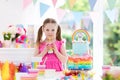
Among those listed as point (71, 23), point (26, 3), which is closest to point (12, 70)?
point (26, 3)

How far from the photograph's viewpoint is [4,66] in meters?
1.86

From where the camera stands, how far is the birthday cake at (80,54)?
182 cm

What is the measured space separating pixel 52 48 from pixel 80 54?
20.1 inches

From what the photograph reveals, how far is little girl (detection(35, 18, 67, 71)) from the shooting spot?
2.39 meters

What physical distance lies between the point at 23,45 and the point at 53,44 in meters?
0.30

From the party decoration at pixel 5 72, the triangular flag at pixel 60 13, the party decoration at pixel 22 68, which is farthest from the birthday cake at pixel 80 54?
the triangular flag at pixel 60 13

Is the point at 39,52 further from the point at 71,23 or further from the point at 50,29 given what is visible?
the point at 71,23

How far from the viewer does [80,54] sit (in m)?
1.93

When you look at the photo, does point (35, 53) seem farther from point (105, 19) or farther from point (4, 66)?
point (105, 19)

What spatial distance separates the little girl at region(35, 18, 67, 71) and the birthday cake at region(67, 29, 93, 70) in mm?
450

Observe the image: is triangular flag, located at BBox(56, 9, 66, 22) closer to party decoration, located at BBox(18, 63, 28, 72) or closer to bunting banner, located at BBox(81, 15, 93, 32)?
bunting banner, located at BBox(81, 15, 93, 32)

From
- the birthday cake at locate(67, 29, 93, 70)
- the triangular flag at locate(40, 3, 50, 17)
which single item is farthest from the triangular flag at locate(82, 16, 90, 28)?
the birthday cake at locate(67, 29, 93, 70)

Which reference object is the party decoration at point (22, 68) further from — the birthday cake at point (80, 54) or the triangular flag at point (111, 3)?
the triangular flag at point (111, 3)

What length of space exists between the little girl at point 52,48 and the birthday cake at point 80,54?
450 millimetres
